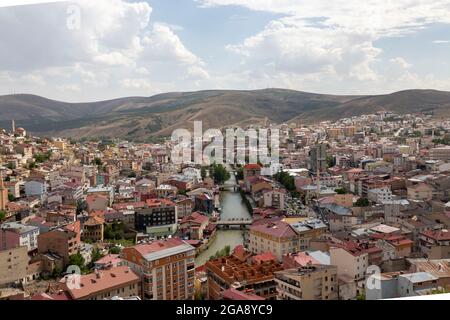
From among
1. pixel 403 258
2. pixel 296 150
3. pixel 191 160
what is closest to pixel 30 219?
pixel 403 258

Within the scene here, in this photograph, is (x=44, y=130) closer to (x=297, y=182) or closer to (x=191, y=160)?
(x=191, y=160)

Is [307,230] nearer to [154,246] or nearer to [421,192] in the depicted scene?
[154,246]

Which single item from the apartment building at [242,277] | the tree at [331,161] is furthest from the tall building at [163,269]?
the tree at [331,161]

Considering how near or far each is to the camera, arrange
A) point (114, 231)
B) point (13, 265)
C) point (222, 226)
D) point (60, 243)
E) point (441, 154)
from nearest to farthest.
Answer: point (13, 265) < point (60, 243) < point (114, 231) < point (222, 226) < point (441, 154)

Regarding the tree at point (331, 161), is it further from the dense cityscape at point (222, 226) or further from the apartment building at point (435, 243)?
the apartment building at point (435, 243)

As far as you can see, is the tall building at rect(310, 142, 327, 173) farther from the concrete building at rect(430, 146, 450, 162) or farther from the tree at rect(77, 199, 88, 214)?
the tree at rect(77, 199, 88, 214)

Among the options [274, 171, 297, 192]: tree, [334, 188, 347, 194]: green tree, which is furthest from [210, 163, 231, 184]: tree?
[334, 188, 347, 194]: green tree

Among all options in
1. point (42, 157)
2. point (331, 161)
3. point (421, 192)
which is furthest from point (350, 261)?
point (42, 157)

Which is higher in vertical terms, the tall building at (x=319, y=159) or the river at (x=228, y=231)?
the tall building at (x=319, y=159)
